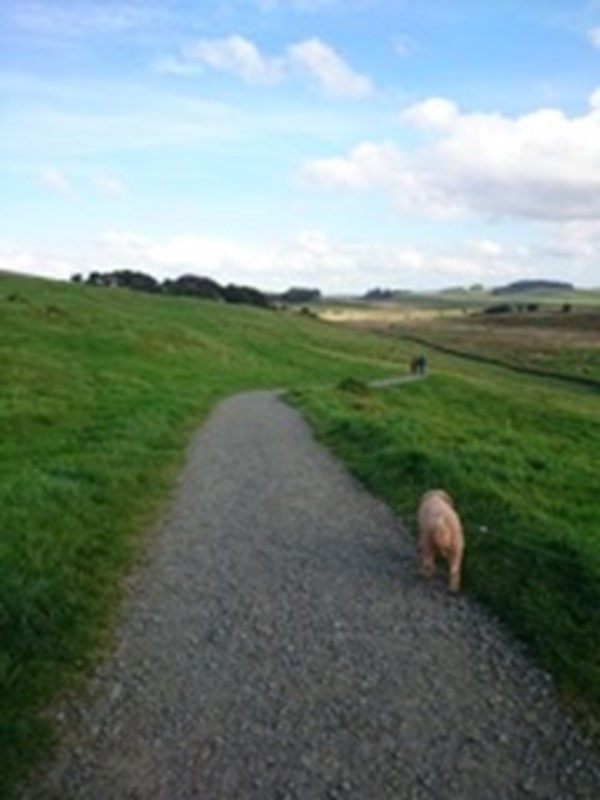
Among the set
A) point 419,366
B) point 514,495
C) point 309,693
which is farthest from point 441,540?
point 419,366

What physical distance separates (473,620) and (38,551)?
619 cm

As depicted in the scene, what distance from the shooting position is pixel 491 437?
3184cm

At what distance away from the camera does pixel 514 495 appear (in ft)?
61.8

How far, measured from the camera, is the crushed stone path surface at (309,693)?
26.5ft

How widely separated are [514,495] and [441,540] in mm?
6286

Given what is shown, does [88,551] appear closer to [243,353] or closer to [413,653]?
[413,653]

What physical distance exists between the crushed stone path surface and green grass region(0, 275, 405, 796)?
514 mm

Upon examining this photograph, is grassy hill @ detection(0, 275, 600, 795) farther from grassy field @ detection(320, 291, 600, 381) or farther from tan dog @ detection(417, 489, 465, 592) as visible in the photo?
grassy field @ detection(320, 291, 600, 381)

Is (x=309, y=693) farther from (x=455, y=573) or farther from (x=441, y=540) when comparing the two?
(x=441, y=540)

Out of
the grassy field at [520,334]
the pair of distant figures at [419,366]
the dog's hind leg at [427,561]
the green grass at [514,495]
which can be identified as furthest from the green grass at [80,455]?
the grassy field at [520,334]

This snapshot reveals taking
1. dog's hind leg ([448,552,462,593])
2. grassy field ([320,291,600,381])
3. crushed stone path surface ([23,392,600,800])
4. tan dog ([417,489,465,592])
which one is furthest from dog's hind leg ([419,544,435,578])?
grassy field ([320,291,600,381])

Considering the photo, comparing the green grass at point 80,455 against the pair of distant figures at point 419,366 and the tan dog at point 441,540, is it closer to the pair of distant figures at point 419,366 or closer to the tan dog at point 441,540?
the pair of distant figures at point 419,366

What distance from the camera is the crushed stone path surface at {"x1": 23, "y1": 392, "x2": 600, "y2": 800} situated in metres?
8.06

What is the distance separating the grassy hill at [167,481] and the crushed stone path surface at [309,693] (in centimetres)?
51
